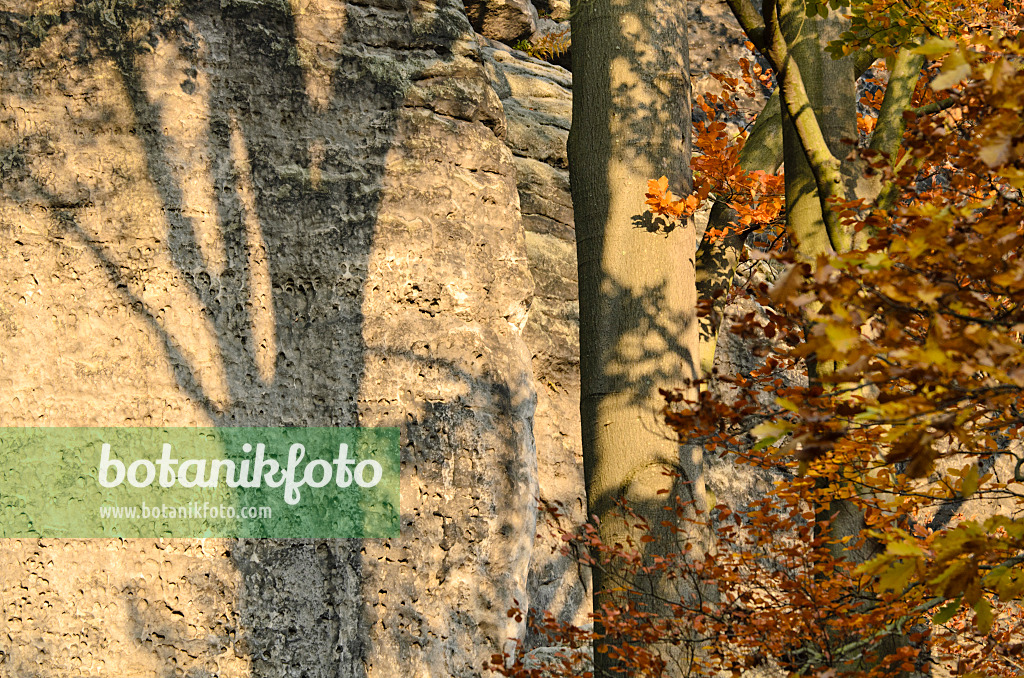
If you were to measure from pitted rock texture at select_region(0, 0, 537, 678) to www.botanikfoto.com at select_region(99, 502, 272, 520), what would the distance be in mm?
156

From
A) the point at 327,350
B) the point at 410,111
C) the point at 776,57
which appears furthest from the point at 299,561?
the point at 776,57

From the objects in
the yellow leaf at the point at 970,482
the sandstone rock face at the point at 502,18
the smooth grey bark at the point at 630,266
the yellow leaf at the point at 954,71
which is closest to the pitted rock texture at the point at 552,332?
the sandstone rock face at the point at 502,18

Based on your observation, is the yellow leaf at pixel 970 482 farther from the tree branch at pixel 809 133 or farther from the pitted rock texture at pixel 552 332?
the pitted rock texture at pixel 552 332

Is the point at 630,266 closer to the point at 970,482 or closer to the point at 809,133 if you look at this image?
the point at 809,133

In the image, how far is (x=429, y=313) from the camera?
5266 mm

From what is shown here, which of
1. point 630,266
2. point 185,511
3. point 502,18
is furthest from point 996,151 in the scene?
point 502,18

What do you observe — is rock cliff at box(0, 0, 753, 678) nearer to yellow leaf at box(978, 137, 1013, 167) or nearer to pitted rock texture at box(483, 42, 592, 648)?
pitted rock texture at box(483, 42, 592, 648)

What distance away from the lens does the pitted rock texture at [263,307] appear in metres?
4.69

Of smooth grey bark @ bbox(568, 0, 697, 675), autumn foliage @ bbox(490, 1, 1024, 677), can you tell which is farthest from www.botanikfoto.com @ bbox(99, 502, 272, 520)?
smooth grey bark @ bbox(568, 0, 697, 675)

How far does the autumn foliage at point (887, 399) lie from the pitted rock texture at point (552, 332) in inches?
88.2

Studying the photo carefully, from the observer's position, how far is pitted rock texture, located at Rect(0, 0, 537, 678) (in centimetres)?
469

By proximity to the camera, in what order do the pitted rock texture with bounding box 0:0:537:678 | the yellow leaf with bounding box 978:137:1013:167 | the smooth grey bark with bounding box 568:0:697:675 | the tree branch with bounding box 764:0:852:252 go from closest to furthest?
the yellow leaf with bounding box 978:137:1013:167 → the smooth grey bark with bounding box 568:0:697:675 → the pitted rock texture with bounding box 0:0:537:678 → the tree branch with bounding box 764:0:852:252

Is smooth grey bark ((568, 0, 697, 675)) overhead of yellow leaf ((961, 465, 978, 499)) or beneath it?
overhead

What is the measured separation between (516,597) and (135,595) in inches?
85.4
